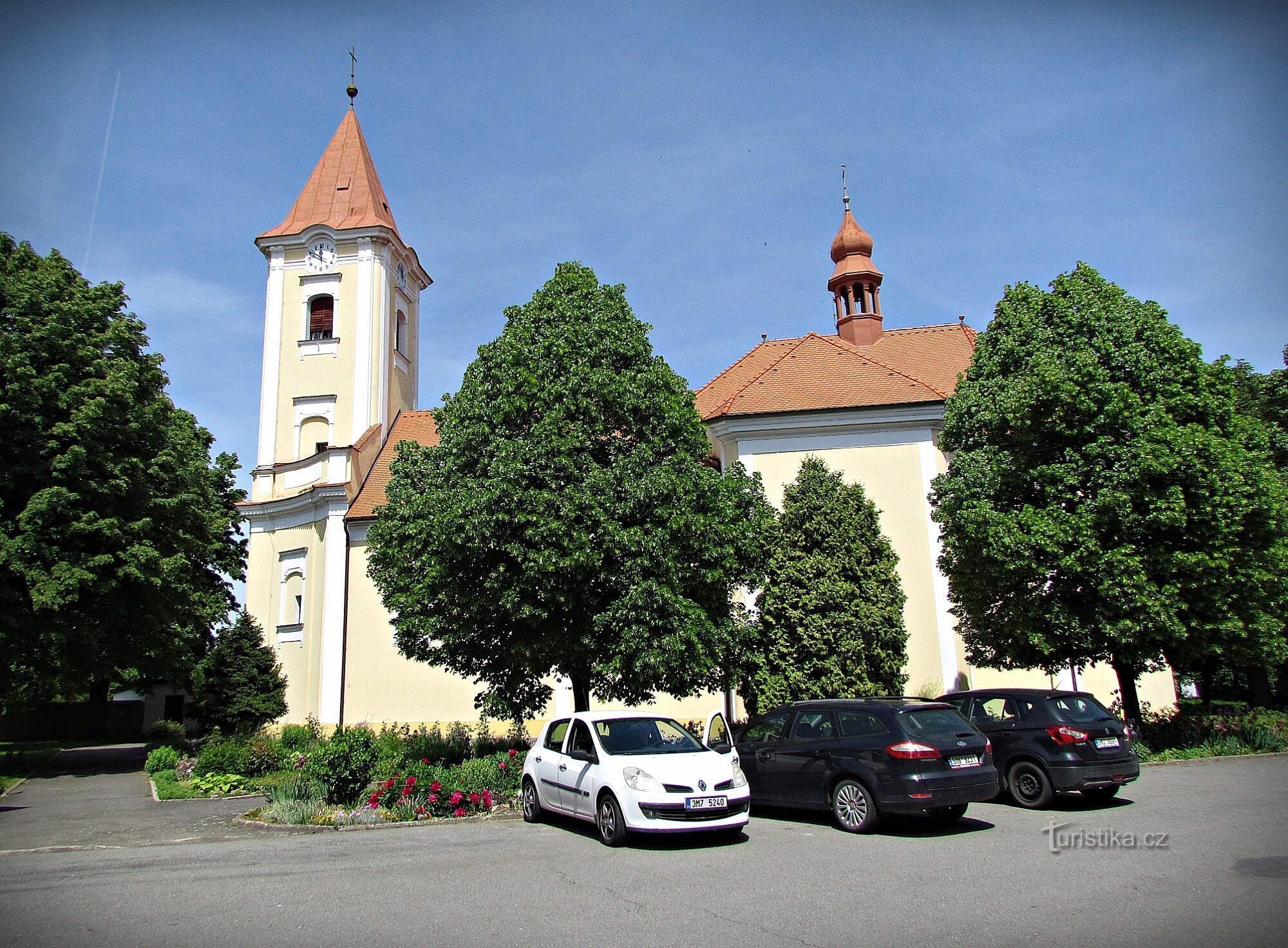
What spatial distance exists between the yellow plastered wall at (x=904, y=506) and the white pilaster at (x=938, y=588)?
0.08 meters

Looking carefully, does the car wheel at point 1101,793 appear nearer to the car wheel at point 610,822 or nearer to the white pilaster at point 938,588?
the car wheel at point 610,822

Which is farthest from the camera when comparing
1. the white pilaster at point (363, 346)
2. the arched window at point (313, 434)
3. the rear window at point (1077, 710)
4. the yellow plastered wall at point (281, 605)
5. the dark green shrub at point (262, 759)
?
the arched window at point (313, 434)

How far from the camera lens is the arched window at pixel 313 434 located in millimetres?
31516

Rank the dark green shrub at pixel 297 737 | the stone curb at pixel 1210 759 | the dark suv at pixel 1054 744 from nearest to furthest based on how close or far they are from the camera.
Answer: the dark suv at pixel 1054 744, the stone curb at pixel 1210 759, the dark green shrub at pixel 297 737

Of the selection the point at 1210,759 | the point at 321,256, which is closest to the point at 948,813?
the point at 1210,759

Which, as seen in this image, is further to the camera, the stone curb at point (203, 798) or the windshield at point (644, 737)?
the stone curb at point (203, 798)

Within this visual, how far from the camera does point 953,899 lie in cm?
741

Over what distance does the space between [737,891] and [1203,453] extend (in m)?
13.4

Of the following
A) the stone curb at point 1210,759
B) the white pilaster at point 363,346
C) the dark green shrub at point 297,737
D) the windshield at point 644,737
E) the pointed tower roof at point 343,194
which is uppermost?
the pointed tower roof at point 343,194

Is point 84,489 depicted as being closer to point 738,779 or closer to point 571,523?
point 571,523

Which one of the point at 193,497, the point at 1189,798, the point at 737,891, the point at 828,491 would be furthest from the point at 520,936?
the point at 193,497

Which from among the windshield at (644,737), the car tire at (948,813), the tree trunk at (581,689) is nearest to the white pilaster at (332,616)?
the tree trunk at (581,689)

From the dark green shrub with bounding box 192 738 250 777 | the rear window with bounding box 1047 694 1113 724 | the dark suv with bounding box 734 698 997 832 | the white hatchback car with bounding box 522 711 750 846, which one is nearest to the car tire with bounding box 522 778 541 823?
the white hatchback car with bounding box 522 711 750 846

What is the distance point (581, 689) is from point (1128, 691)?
11615mm
